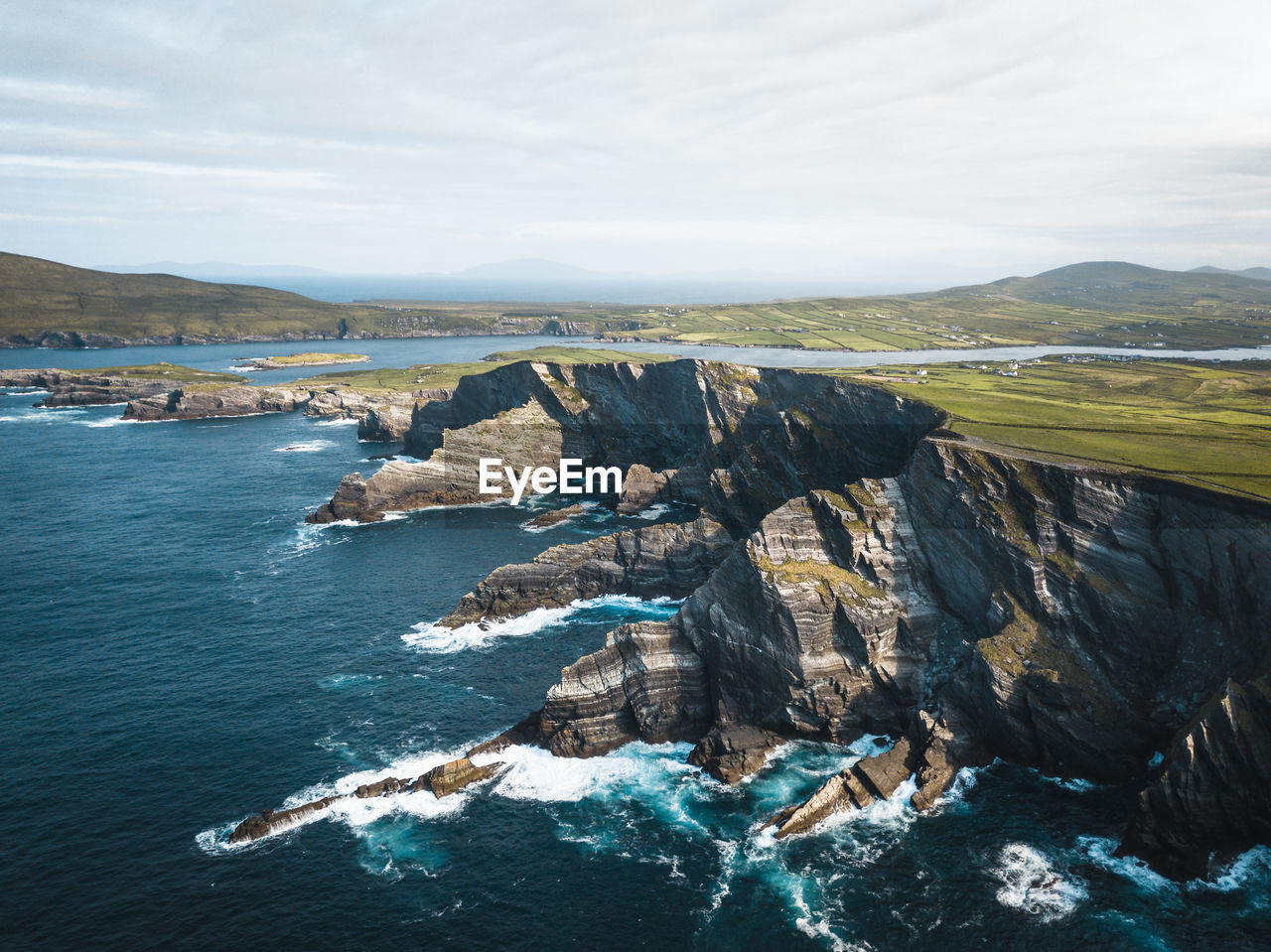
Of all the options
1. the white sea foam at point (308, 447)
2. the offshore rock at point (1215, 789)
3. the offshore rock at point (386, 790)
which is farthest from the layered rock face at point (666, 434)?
the offshore rock at point (386, 790)

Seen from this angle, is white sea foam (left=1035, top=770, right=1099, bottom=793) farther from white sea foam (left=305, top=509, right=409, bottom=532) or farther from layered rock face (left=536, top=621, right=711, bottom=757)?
white sea foam (left=305, top=509, right=409, bottom=532)

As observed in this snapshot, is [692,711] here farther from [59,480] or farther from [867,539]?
[59,480]

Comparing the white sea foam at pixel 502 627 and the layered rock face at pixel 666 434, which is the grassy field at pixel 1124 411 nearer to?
the layered rock face at pixel 666 434

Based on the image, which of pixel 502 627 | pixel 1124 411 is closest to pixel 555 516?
pixel 502 627

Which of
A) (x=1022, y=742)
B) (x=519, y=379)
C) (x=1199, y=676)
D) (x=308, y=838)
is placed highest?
(x=519, y=379)

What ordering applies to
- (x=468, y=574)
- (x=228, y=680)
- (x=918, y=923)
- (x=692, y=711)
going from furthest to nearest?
(x=468, y=574) < (x=228, y=680) < (x=692, y=711) < (x=918, y=923)

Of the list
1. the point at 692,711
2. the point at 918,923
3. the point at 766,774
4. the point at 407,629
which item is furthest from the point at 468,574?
the point at 918,923

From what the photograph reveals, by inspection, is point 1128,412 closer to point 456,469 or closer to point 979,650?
point 979,650

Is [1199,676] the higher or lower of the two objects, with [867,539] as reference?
lower
